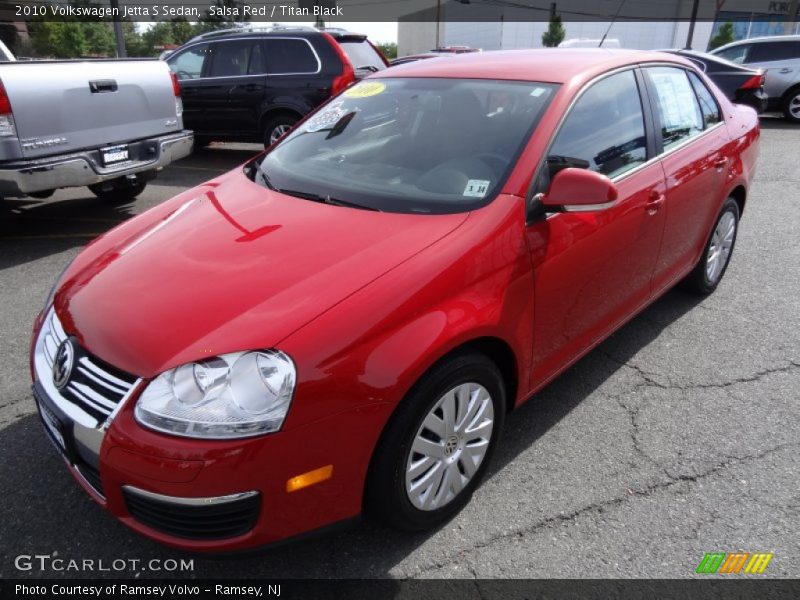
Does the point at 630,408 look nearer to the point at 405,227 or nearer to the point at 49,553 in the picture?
the point at 405,227

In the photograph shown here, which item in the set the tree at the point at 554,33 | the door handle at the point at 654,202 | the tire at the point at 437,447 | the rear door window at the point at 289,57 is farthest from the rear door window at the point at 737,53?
the tree at the point at 554,33

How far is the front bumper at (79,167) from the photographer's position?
4770 mm

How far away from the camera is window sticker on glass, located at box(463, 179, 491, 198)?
2.50 meters

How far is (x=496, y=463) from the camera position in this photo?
2.77 m

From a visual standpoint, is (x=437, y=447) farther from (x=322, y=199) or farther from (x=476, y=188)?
(x=322, y=199)

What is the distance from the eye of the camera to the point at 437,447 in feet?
7.32

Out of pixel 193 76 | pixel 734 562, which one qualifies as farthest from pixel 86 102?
pixel 734 562

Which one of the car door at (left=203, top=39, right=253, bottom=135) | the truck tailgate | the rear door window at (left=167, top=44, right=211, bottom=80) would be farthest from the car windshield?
the rear door window at (left=167, top=44, right=211, bottom=80)

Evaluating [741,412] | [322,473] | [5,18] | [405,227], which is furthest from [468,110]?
[5,18]

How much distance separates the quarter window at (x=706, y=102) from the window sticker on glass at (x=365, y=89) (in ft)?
6.70

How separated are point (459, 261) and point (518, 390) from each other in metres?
0.71

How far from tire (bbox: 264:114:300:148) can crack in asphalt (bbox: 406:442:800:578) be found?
7487mm

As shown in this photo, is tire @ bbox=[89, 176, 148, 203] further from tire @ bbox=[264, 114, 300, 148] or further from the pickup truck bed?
tire @ bbox=[264, 114, 300, 148]

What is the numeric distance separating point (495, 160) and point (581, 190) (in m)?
0.39
